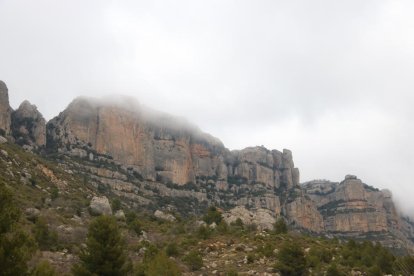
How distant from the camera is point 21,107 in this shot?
455 feet

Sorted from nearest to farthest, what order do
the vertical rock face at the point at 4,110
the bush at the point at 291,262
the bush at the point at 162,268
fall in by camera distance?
the bush at the point at 162,268 < the bush at the point at 291,262 < the vertical rock face at the point at 4,110

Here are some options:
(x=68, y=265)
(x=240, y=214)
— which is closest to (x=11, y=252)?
(x=68, y=265)

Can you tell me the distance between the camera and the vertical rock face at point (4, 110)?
11956 cm

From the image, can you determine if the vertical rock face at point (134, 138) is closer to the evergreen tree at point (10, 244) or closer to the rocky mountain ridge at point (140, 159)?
the rocky mountain ridge at point (140, 159)

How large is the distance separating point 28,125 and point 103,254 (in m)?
120

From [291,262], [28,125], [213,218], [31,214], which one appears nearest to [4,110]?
[28,125]

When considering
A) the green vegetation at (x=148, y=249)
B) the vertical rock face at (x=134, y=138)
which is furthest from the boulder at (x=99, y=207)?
the vertical rock face at (x=134, y=138)

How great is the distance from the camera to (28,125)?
134 m

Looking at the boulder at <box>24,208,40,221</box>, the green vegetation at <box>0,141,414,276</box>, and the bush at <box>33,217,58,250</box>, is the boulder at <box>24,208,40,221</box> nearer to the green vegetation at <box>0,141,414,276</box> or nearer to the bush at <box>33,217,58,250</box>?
the green vegetation at <box>0,141,414,276</box>

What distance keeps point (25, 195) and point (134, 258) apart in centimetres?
2909

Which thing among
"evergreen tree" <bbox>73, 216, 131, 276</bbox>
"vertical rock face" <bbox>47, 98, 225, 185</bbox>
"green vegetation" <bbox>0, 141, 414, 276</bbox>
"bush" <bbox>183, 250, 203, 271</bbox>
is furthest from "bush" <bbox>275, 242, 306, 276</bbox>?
"vertical rock face" <bbox>47, 98, 225, 185</bbox>

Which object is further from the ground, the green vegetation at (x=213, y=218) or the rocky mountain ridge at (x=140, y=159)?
the rocky mountain ridge at (x=140, y=159)

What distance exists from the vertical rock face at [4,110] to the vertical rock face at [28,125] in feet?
19.7

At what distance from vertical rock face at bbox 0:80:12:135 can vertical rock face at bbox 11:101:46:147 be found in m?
6.00
